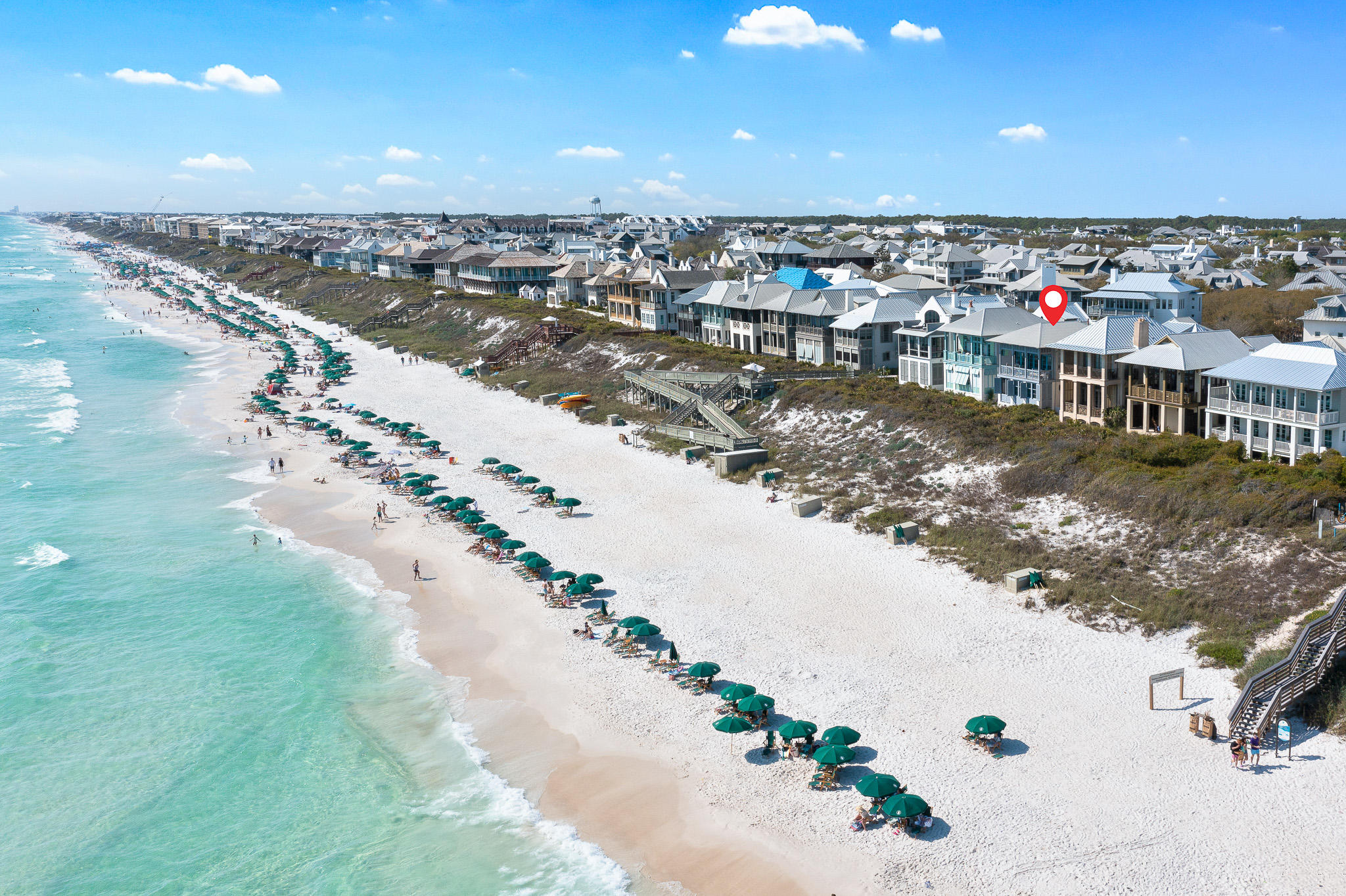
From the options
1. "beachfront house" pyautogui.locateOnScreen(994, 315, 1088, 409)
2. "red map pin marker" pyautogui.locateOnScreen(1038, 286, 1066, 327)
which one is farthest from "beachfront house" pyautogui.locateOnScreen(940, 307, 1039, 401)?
"red map pin marker" pyautogui.locateOnScreen(1038, 286, 1066, 327)

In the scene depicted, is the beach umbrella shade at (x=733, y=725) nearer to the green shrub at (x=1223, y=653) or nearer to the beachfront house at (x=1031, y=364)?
the green shrub at (x=1223, y=653)

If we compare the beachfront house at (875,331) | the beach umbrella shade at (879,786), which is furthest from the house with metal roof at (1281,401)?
the beach umbrella shade at (879,786)

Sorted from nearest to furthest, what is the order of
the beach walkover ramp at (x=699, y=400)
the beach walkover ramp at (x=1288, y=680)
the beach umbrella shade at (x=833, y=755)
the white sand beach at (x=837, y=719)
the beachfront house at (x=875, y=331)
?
the white sand beach at (x=837, y=719), the beach umbrella shade at (x=833, y=755), the beach walkover ramp at (x=1288, y=680), the beach walkover ramp at (x=699, y=400), the beachfront house at (x=875, y=331)

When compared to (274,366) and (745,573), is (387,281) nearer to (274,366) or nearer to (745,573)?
(274,366)

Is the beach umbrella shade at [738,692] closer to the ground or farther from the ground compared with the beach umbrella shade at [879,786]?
farther from the ground

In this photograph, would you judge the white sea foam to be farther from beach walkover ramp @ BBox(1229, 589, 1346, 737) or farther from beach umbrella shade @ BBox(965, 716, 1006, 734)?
beach walkover ramp @ BBox(1229, 589, 1346, 737)

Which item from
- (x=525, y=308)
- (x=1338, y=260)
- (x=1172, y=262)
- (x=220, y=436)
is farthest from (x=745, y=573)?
(x=1338, y=260)
